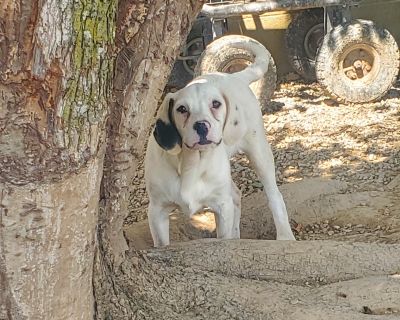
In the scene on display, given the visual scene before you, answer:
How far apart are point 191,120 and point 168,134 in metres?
0.15

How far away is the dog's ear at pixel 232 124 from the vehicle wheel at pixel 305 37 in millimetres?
4927

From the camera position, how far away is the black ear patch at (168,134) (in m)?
4.09

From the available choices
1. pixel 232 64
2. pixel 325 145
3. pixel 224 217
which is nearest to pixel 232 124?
pixel 224 217

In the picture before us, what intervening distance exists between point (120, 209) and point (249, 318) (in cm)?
63

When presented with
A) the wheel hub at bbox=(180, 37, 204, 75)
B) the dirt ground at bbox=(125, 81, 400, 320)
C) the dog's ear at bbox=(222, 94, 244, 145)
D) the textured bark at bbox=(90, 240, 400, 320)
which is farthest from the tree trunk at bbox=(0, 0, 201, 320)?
the wheel hub at bbox=(180, 37, 204, 75)

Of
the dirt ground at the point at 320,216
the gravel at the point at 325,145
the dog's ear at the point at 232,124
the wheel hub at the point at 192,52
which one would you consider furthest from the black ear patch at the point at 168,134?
the wheel hub at the point at 192,52

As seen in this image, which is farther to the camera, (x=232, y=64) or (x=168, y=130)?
(x=232, y=64)

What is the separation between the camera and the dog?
4.08 metres

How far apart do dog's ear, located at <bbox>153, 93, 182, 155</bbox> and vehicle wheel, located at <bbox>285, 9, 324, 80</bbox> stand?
551 centimetres

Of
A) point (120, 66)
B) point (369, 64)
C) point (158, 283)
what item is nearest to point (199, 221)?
point (158, 283)

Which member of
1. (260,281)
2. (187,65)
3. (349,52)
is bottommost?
(260,281)

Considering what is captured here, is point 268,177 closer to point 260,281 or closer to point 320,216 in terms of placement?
point 320,216

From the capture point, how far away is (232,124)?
175 inches

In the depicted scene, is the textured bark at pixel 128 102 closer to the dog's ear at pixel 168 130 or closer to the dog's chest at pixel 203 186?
the dog's ear at pixel 168 130
